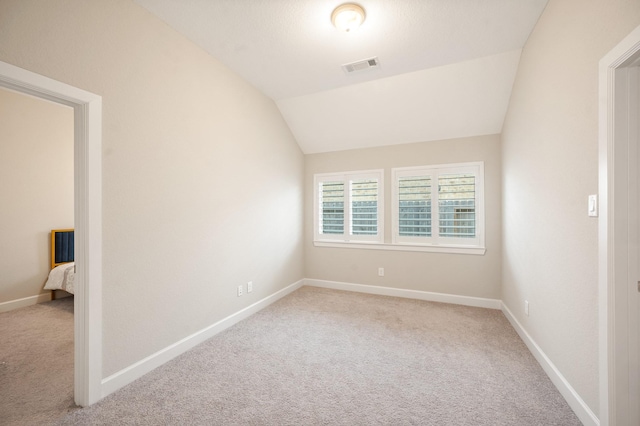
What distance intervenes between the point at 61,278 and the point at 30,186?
1.30 metres

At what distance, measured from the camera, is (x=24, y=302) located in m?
3.47

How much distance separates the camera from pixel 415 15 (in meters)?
2.15

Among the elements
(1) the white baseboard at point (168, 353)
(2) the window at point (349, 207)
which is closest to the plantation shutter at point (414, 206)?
Answer: (2) the window at point (349, 207)

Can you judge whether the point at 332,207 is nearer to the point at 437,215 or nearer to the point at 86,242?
the point at 437,215

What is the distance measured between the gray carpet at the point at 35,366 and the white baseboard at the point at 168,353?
226 mm

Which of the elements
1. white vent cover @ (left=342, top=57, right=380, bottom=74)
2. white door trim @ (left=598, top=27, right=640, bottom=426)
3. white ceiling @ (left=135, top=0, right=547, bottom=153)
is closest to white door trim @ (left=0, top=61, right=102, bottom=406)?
white ceiling @ (left=135, top=0, right=547, bottom=153)

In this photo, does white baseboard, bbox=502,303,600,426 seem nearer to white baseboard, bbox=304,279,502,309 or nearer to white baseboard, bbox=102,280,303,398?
white baseboard, bbox=304,279,502,309

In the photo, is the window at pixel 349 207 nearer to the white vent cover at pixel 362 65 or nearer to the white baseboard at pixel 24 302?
the white vent cover at pixel 362 65

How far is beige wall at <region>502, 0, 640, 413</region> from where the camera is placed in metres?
1.50

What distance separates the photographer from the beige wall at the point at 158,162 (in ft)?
5.59

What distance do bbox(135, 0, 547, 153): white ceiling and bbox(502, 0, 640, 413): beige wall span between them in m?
0.41

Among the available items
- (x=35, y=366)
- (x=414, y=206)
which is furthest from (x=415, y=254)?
(x=35, y=366)

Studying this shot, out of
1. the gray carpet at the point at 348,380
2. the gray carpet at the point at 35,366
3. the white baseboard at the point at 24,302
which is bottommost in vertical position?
the gray carpet at the point at 348,380

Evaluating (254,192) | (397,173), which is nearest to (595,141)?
(397,173)
